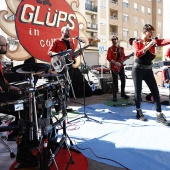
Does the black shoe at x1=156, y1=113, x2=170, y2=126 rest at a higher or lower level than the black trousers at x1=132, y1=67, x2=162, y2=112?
lower

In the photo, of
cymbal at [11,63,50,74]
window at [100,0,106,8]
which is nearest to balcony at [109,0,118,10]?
window at [100,0,106,8]

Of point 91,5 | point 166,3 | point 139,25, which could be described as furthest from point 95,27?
point 166,3

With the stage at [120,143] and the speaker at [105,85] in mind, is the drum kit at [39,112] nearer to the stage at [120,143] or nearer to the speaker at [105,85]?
the stage at [120,143]

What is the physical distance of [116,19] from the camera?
101 feet

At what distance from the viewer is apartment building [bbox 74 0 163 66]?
27.3 metres

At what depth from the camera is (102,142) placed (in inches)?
119

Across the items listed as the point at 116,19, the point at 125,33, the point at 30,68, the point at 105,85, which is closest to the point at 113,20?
the point at 116,19

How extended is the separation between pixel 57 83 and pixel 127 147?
1.44m

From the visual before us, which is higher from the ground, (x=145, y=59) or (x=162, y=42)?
(x=162, y=42)

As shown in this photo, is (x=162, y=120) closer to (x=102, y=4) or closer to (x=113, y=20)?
(x=102, y=4)

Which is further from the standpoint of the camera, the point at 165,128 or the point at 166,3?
the point at 166,3

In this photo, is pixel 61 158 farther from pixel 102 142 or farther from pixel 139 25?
pixel 139 25

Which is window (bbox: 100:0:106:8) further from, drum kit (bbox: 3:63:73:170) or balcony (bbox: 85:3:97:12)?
drum kit (bbox: 3:63:73:170)

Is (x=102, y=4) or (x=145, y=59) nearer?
(x=145, y=59)
